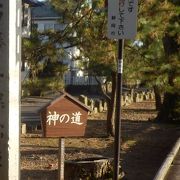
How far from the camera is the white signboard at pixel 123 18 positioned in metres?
5.36

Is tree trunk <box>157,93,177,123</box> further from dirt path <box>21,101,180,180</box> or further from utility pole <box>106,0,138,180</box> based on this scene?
utility pole <box>106,0,138,180</box>

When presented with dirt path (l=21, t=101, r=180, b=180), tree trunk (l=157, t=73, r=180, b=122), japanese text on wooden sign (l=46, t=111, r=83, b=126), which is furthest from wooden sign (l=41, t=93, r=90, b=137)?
tree trunk (l=157, t=73, r=180, b=122)

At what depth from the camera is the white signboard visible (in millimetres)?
5363

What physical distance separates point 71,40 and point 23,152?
2.48 meters

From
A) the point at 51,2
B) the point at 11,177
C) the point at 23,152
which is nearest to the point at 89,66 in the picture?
the point at 51,2

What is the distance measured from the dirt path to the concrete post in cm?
371

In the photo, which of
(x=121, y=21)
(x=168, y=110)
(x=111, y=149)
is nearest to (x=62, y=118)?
(x=121, y=21)

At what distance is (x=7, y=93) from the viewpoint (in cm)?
408

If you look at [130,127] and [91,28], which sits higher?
[91,28]

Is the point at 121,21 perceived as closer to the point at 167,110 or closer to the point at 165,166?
the point at 165,166

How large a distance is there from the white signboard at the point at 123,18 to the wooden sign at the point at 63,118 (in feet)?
2.99

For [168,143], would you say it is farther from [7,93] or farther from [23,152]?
[7,93]

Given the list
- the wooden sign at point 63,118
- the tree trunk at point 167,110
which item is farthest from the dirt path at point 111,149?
the wooden sign at point 63,118

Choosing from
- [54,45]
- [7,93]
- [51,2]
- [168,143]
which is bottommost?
[168,143]
